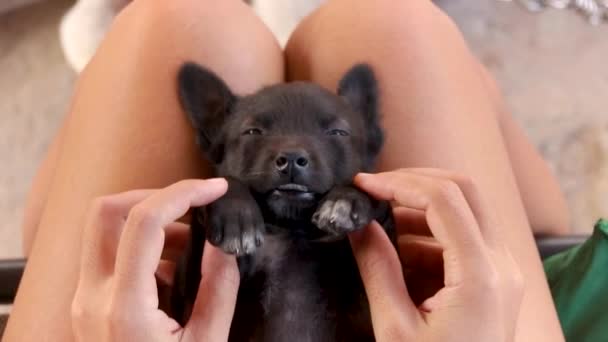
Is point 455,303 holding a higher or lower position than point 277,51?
lower

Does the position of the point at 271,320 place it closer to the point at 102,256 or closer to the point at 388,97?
the point at 102,256

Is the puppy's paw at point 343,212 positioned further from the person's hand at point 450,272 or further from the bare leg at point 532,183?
the bare leg at point 532,183

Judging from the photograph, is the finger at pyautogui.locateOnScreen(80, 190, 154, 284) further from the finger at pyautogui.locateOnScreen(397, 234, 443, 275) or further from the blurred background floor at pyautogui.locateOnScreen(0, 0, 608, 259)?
the blurred background floor at pyautogui.locateOnScreen(0, 0, 608, 259)

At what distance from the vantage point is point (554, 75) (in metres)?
2.21

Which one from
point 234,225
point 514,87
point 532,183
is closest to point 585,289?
point 532,183

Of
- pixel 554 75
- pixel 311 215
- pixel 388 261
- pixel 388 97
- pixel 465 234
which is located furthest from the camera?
pixel 554 75

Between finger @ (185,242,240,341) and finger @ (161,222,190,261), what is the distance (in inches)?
8.4

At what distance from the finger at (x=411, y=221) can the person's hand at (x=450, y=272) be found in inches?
7.8

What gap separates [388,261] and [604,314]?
51 cm

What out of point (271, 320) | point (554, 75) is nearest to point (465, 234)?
point (271, 320)

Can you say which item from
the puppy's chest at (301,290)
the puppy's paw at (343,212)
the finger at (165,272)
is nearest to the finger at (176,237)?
the finger at (165,272)

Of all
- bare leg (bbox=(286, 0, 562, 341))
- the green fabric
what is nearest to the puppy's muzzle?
bare leg (bbox=(286, 0, 562, 341))

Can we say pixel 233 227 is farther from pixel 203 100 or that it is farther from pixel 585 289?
pixel 585 289

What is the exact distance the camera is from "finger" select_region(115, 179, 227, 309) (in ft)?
2.52
